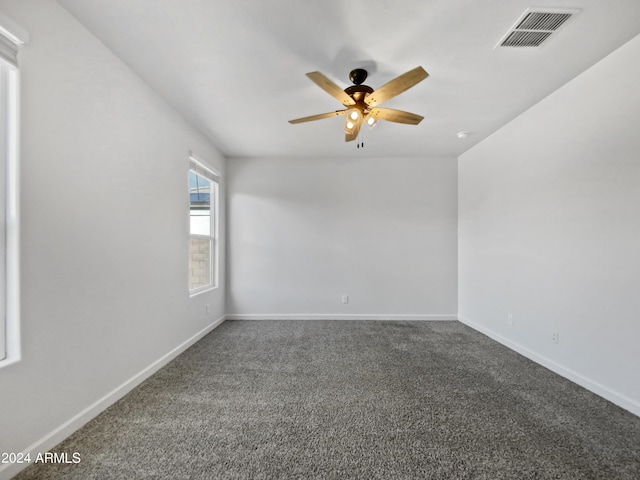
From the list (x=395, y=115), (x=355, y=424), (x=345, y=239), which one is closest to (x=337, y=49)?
(x=395, y=115)

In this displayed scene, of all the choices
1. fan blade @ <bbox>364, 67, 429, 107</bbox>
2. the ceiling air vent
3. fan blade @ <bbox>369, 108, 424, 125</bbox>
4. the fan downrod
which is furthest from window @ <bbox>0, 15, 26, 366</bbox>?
the ceiling air vent

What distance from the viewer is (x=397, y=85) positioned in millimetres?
2031

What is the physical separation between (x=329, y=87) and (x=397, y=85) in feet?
1.54

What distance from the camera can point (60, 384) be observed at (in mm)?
1673

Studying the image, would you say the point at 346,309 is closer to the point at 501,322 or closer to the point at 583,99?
the point at 501,322

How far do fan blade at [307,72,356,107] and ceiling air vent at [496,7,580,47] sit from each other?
3.47 ft

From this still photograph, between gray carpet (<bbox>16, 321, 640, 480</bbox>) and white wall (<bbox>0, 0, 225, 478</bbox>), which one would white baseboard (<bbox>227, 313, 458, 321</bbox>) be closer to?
gray carpet (<bbox>16, 321, 640, 480</bbox>)

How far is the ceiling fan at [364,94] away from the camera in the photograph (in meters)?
1.96

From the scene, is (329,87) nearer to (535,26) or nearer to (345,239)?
(535,26)

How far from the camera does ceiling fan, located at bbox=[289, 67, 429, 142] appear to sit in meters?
1.96

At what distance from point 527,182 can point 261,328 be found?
3.57 meters

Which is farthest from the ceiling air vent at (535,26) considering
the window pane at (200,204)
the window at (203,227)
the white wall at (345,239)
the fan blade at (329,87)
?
the window pane at (200,204)

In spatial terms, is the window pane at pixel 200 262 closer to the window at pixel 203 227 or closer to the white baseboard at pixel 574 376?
the window at pixel 203 227

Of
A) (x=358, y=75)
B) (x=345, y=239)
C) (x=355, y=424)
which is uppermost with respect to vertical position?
(x=358, y=75)
